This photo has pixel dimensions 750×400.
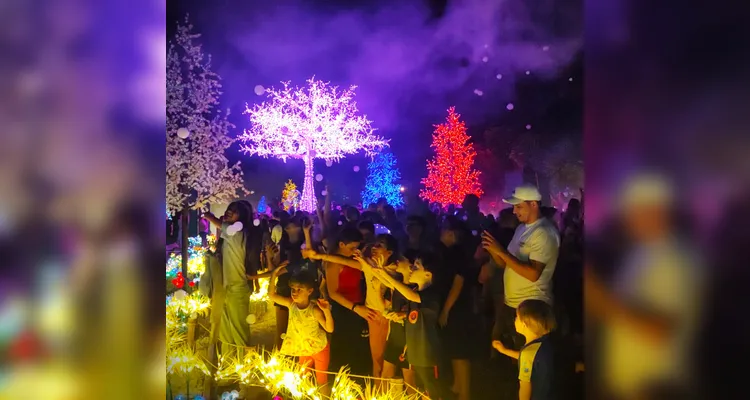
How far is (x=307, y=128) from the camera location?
256 centimetres

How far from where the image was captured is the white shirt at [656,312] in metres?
1.80

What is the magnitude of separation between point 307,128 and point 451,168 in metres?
0.77

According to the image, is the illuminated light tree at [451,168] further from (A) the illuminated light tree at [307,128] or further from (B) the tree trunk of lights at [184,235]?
(B) the tree trunk of lights at [184,235]

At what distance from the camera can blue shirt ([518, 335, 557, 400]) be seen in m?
2.17

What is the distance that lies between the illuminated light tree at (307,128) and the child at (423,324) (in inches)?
24.5

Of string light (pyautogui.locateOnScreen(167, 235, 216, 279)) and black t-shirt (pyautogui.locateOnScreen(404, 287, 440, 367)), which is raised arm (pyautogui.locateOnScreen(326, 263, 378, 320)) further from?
→ string light (pyautogui.locateOnScreen(167, 235, 216, 279))

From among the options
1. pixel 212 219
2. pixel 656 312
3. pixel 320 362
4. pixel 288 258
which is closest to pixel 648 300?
pixel 656 312

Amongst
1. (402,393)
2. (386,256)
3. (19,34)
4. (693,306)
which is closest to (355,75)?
(386,256)

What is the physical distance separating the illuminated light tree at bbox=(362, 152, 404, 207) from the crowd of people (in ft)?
0.15

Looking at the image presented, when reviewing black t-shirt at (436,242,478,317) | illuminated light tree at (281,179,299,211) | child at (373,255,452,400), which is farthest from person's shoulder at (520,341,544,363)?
illuminated light tree at (281,179,299,211)

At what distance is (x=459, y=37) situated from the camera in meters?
2.36

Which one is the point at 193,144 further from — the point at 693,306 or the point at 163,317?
the point at 693,306

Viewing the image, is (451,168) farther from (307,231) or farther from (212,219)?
(212,219)

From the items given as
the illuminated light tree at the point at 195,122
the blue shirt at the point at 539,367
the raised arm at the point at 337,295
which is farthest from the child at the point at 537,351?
the illuminated light tree at the point at 195,122
